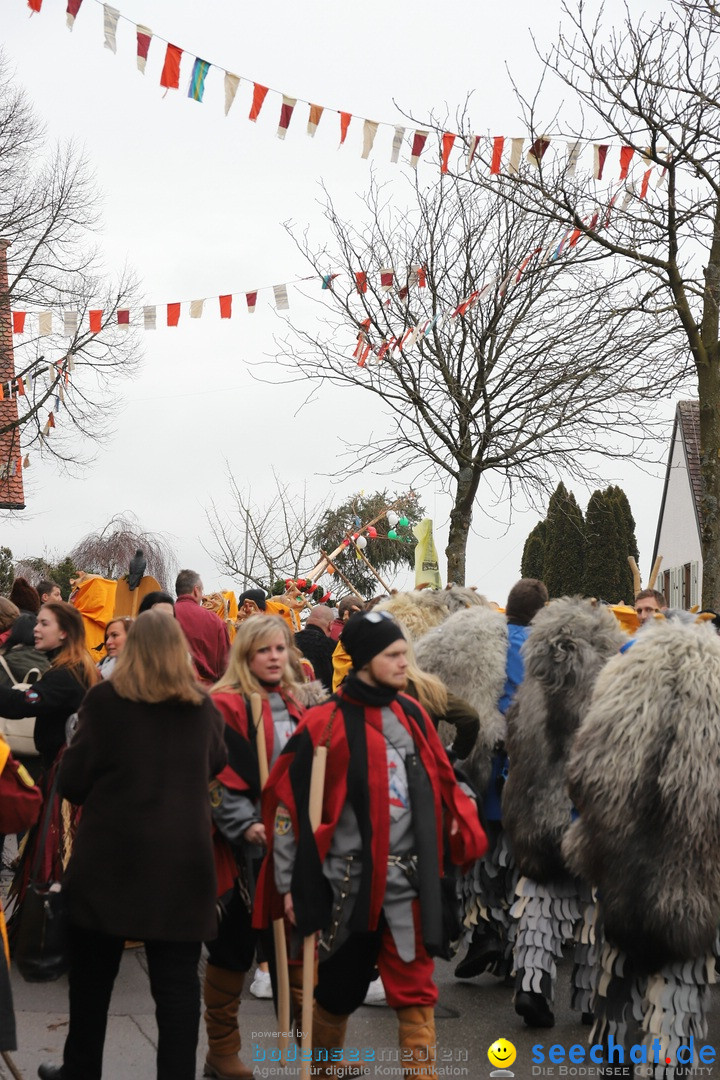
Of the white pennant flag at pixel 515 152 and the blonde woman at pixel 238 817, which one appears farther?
the white pennant flag at pixel 515 152

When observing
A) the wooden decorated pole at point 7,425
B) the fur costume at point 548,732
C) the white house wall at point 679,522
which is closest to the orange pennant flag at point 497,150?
the fur costume at point 548,732

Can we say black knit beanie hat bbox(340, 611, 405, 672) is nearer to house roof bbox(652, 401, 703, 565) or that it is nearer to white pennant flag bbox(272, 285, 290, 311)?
white pennant flag bbox(272, 285, 290, 311)

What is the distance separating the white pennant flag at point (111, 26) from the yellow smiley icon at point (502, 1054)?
7.37 m

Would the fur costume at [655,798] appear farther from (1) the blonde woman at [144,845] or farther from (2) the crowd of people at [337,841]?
(1) the blonde woman at [144,845]

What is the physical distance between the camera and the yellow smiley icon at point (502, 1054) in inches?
209

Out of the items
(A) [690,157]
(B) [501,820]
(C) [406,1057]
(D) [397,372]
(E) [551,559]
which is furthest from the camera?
(E) [551,559]

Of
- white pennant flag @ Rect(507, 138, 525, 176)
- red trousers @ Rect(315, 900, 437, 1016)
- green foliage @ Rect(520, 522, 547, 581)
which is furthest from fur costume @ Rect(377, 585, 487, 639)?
green foliage @ Rect(520, 522, 547, 581)

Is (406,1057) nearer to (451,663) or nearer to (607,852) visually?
(607,852)

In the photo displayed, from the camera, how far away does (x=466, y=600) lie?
7.48 m

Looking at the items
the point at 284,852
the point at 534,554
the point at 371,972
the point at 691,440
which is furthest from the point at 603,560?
the point at 284,852

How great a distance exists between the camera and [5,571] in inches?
1241

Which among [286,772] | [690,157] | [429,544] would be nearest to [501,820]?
[286,772]

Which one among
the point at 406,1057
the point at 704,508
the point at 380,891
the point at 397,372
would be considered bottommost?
the point at 406,1057

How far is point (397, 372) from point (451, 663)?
467 inches
